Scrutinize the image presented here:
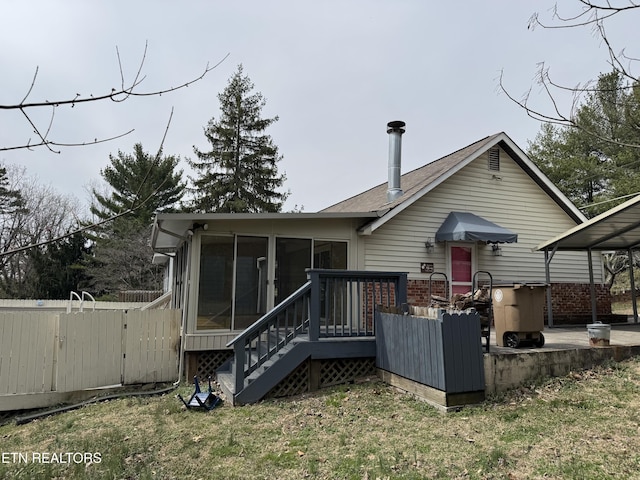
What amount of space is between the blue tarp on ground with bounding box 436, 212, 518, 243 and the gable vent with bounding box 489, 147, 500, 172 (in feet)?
5.02

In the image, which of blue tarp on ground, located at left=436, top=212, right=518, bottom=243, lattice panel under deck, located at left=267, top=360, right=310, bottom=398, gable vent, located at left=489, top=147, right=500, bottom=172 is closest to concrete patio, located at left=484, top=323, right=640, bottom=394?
lattice panel under deck, located at left=267, top=360, right=310, bottom=398

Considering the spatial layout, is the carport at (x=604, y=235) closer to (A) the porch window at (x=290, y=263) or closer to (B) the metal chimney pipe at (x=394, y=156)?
(B) the metal chimney pipe at (x=394, y=156)

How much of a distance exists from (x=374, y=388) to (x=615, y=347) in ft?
11.8

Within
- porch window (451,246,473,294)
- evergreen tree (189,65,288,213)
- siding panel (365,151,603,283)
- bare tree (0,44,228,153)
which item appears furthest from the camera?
evergreen tree (189,65,288,213)

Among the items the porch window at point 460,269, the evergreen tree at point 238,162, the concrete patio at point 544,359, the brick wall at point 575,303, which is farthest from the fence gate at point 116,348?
the evergreen tree at point 238,162

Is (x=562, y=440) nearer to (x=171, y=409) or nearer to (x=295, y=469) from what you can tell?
(x=295, y=469)

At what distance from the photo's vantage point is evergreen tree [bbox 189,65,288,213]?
29.9 meters

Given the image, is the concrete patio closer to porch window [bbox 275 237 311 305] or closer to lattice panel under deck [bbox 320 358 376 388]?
lattice panel under deck [bbox 320 358 376 388]

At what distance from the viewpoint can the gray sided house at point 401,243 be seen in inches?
326

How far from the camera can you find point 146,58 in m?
2.22

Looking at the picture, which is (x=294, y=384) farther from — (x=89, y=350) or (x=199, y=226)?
(x=89, y=350)

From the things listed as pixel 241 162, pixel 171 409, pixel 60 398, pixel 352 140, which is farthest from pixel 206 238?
pixel 241 162

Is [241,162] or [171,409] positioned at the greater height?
[241,162]

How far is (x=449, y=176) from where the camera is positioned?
34.3ft
